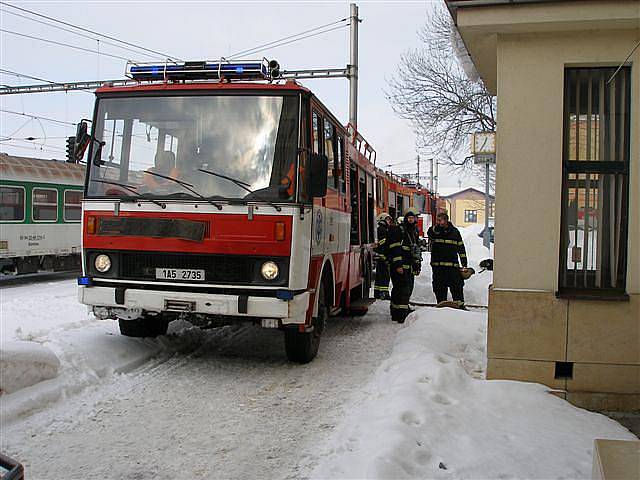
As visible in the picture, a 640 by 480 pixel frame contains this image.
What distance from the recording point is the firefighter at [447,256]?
1143 cm

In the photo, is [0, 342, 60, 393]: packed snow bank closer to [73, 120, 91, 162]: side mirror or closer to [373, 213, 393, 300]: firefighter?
[73, 120, 91, 162]: side mirror

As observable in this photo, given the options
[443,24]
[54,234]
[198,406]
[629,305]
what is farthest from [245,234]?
[443,24]

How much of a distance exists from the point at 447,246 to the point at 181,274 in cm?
585

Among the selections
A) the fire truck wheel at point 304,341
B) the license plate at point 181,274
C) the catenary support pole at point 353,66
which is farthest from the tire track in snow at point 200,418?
the catenary support pole at point 353,66

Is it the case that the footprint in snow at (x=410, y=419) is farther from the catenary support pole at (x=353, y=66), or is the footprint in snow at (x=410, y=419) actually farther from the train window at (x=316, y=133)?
the catenary support pole at (x=353, y=66)

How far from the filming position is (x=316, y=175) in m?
7.00

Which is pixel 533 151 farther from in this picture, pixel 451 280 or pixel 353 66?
pixel 353 66

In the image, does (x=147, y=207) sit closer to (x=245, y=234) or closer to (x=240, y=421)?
(x=245, y=234)

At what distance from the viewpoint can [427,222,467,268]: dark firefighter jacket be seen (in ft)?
37.5

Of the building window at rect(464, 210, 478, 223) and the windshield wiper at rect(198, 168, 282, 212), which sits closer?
the windshield wiper at rect(198, 168, 282, 212)

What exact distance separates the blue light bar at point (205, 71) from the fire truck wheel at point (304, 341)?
8.54 ft

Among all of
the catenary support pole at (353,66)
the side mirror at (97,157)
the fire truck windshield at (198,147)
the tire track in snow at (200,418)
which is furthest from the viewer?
the catenary support pole at (353,66)

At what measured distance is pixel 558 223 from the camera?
6266 millimetres

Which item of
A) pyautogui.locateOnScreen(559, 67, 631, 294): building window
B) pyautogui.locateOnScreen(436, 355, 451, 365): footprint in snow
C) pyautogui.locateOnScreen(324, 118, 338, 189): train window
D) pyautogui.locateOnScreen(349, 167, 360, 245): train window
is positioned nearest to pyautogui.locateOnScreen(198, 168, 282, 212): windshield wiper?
pyautogui.locateOnScreen(324, 118, 338, 189): train window
